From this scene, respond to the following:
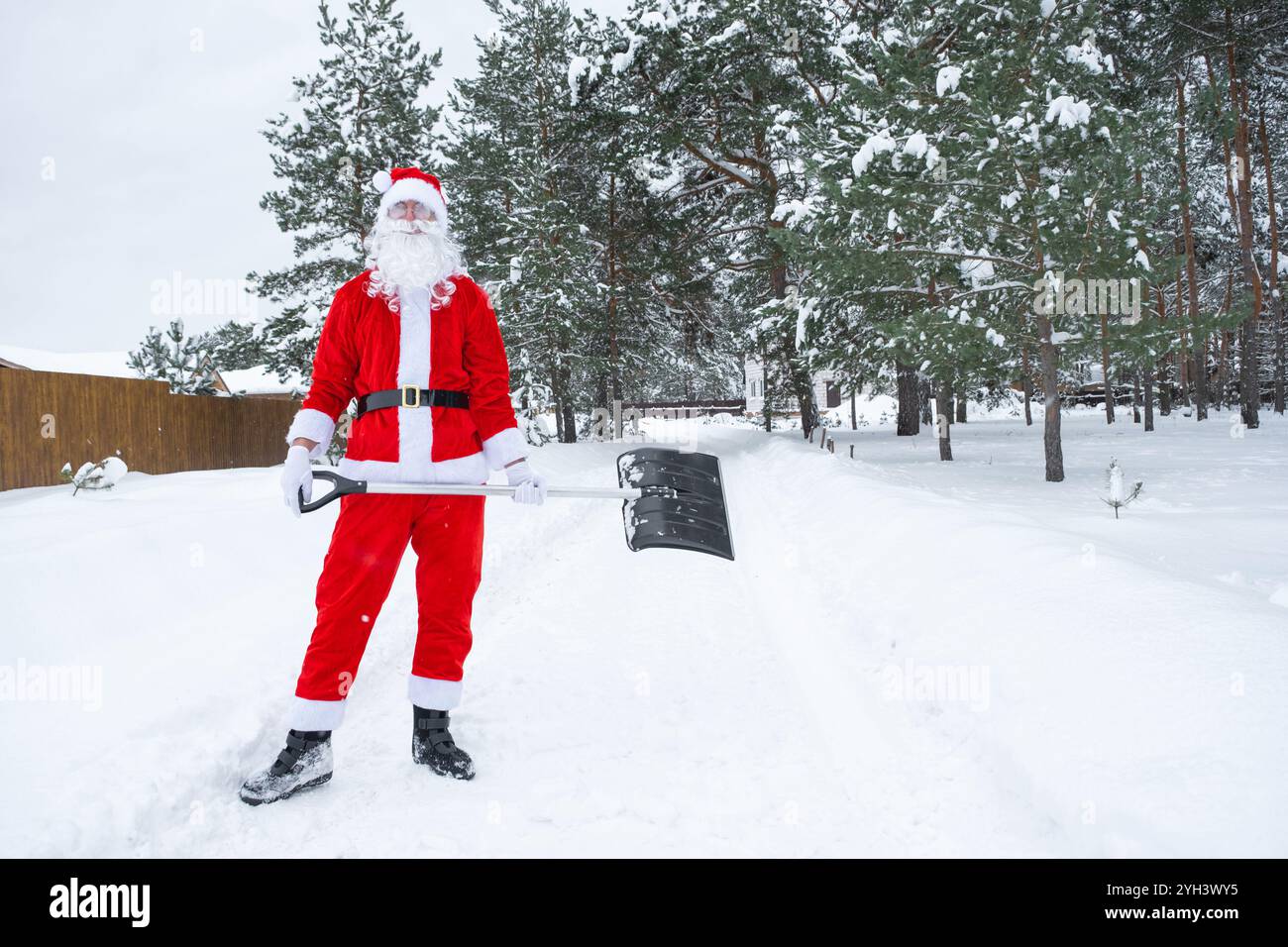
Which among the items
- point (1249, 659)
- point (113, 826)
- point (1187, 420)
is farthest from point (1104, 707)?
point (1187, 420)

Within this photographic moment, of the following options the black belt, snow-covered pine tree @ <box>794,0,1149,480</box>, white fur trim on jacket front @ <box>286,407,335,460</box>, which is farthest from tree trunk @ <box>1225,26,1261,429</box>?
white fur trim on jacket front @ <box>286,407,335,460</box>

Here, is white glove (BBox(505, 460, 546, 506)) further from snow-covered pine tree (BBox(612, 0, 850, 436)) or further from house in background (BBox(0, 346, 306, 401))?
house in background (BBox(0, 346, 306, 401))

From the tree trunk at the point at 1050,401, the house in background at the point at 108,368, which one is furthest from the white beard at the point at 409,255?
the house in background at the point at 108,368

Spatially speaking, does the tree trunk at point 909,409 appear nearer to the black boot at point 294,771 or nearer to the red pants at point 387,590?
the red pants at point 387,590

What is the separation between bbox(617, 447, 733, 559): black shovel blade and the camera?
3771 mm

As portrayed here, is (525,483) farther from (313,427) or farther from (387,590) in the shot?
(313,427)

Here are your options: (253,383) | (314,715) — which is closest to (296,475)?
(314,715)

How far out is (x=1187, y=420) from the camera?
25062mm

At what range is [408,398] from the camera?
3145 millimetres

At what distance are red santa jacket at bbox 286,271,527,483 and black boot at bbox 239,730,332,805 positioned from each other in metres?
1.08

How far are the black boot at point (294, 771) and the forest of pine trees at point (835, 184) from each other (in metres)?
9.64
